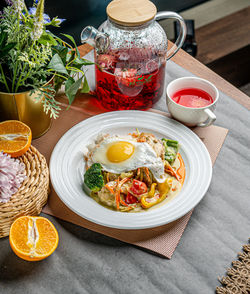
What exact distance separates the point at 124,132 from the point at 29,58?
537 millimetres

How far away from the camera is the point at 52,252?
1312mm

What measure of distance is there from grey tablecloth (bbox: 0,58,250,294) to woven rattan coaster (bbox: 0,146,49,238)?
0.29 ft

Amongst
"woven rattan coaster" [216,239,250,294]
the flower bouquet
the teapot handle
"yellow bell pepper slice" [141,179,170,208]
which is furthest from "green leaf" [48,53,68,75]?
"woven rattan coaster" [216,239,250,294]

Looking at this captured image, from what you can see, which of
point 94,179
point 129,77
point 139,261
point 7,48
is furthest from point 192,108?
point 7,48

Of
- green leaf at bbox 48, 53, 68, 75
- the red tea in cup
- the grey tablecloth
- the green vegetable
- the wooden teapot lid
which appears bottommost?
the grey tablecloth

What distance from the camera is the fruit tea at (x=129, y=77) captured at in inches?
65.2

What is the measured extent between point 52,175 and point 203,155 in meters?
0.64

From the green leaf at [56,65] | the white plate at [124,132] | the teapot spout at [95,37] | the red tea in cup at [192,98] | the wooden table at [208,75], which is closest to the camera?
the white plate at [124,132]

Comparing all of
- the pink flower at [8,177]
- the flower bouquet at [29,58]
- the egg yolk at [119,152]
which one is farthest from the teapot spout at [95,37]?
the pink flower at [8,177]

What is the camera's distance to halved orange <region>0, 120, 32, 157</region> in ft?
4.66

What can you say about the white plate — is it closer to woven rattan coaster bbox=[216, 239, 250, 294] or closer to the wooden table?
woven rattan coaster bbox=[216, 239, 250, 294]

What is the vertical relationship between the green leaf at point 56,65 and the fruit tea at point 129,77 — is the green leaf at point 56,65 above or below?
above

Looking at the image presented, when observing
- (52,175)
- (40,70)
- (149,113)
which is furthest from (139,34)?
(52,175)

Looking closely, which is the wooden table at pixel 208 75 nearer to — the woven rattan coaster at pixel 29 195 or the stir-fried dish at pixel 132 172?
the stir-fried dish at pixel 132 172
